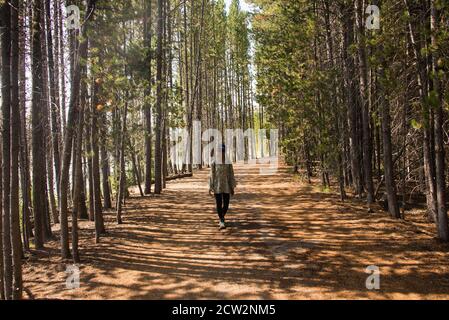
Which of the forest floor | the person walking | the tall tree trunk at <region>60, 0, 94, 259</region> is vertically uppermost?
the tall tree trunk at <region>60, 0, 94, 259</region>

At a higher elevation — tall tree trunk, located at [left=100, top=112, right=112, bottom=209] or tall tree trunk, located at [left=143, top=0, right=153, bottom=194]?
tall tree trunk, located at [left=143, top=0, right=153, bottom=194]

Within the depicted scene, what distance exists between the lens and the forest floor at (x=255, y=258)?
18.8ft

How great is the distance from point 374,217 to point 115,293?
6977 millimetres

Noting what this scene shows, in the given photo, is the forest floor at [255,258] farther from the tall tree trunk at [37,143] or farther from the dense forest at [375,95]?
the dense forest at [375,95]

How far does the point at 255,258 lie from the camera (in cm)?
721

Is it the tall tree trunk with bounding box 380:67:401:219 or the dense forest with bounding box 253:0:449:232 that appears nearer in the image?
the dense forest with bounding box 253:0:449:232

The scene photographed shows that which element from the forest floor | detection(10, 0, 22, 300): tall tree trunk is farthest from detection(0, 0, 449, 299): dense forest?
the forest floor

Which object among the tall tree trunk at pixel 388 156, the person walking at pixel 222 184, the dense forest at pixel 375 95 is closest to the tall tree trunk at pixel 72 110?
the person walking at pixel 222 184

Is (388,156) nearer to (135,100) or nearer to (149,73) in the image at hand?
(149,73)

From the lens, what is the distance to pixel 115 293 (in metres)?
5.86

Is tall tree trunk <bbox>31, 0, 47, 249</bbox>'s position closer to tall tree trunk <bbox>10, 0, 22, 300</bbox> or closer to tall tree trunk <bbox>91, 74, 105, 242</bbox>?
tall tree trunk <bbox>91, 74, 105, 242</bbox>

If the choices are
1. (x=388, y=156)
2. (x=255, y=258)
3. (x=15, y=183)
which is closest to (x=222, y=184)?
(x=255, y=258)

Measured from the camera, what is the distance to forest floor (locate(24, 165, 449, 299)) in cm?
572
